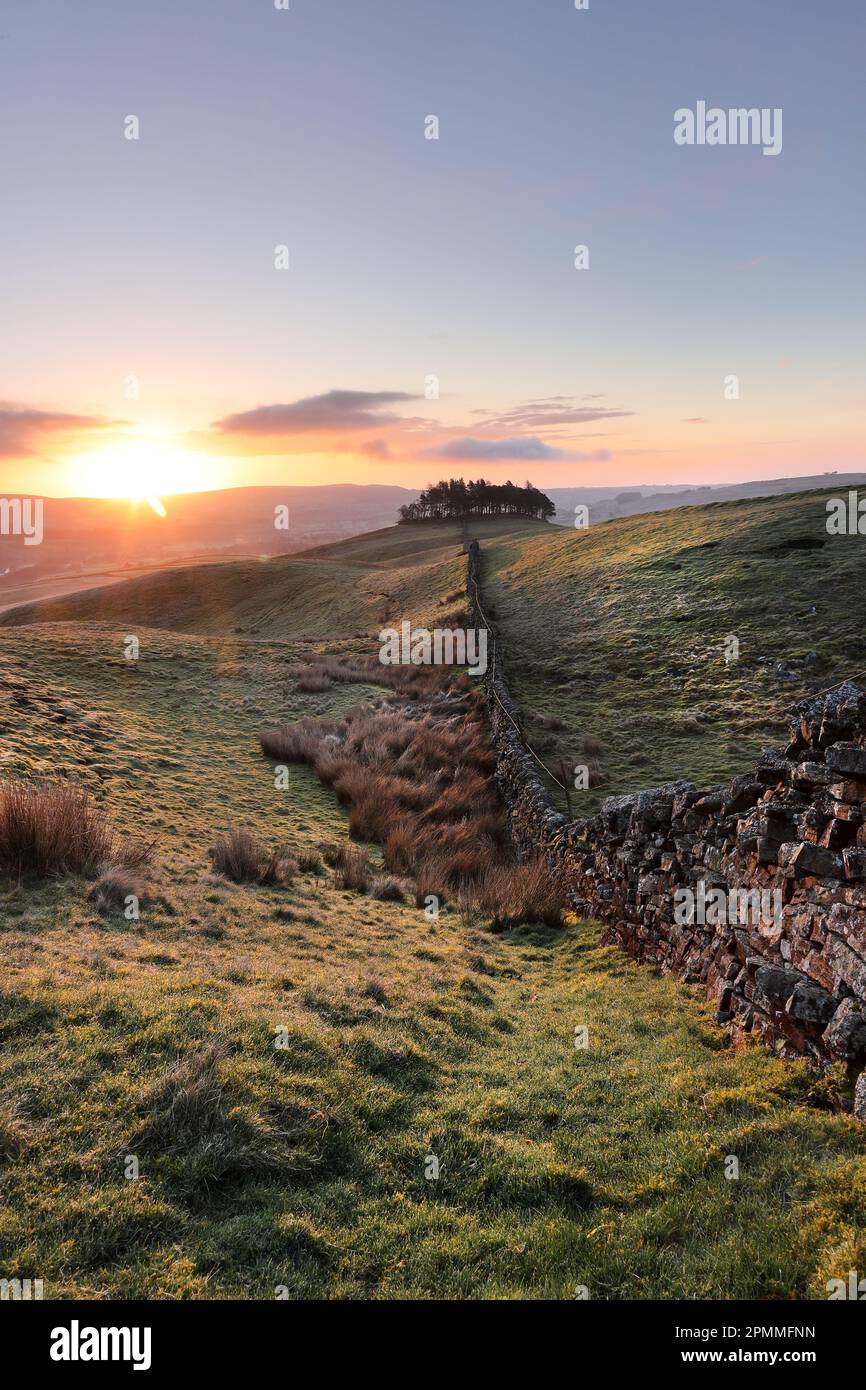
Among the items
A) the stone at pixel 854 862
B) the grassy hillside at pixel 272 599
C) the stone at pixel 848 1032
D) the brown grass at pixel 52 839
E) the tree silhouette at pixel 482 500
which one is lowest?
the stone at pixel 848 1032

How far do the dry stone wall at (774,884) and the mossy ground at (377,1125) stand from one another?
0.49m

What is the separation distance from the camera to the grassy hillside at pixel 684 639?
18125 mm

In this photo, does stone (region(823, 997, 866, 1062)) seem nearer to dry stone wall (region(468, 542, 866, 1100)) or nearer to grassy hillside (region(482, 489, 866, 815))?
dry stone wall (region(468, 542, 866, 1100))

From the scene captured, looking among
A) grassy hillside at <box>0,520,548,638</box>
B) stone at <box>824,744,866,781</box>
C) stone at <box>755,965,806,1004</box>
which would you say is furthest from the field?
grassy hillside at <box>0,520,548,638</box>

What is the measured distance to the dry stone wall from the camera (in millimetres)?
5738

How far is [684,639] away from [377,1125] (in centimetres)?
2434

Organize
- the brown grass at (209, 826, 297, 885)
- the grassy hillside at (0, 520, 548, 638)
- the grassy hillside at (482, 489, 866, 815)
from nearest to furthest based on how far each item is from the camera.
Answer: the brown grass at (209, 826, 297, 885), the grassy hillside at (482, 489, 866, 815), the grassy hillside at (0, 520, 548, 638)

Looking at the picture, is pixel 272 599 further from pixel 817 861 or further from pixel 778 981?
pixel 778 981

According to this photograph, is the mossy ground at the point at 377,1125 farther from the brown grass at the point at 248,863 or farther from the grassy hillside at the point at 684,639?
the grassy hillside at the point at 684,639

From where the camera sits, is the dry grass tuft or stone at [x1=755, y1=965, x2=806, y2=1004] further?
the dry grass tuft

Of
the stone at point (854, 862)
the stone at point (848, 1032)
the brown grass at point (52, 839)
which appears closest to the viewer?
the stone at point (848, 1032)

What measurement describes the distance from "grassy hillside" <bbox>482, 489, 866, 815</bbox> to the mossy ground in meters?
7.55

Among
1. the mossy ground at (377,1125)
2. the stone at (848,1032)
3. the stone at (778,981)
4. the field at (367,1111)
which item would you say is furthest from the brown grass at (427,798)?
the stone at (848,1032)
